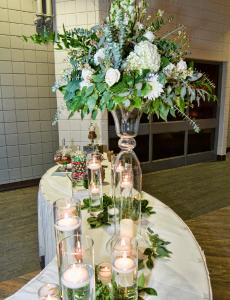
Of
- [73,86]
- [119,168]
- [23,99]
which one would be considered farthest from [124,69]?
[23,99]

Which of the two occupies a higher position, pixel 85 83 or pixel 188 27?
pixel 188 27

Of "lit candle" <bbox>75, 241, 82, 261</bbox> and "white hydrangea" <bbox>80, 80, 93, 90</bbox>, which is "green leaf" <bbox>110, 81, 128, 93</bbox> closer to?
"white hydrangea" <bbox>80, 80, 93, 90</bbox>

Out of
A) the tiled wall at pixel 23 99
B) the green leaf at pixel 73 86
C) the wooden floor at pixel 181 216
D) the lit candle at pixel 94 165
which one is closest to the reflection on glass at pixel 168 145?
the wooden floor at pixel 181 216

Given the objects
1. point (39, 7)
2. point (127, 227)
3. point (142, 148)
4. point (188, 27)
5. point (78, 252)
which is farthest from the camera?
point (142, 148)

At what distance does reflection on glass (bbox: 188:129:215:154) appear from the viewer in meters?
5.18

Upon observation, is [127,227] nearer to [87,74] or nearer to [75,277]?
[75,277]

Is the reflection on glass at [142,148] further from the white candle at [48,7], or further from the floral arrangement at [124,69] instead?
the floral arrangement at [124,69]

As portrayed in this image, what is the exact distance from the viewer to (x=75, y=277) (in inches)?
24.0

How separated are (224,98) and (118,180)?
193 inches

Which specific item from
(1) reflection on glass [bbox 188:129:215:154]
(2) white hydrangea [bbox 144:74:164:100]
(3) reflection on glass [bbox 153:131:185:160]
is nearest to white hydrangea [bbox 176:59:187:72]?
(2) white hydrangea [bbox 144:74:164:100]

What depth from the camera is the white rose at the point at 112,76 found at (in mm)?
801

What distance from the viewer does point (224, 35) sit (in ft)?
16.2

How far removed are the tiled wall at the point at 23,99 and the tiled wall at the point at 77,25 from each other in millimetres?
252

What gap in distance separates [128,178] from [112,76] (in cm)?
41
